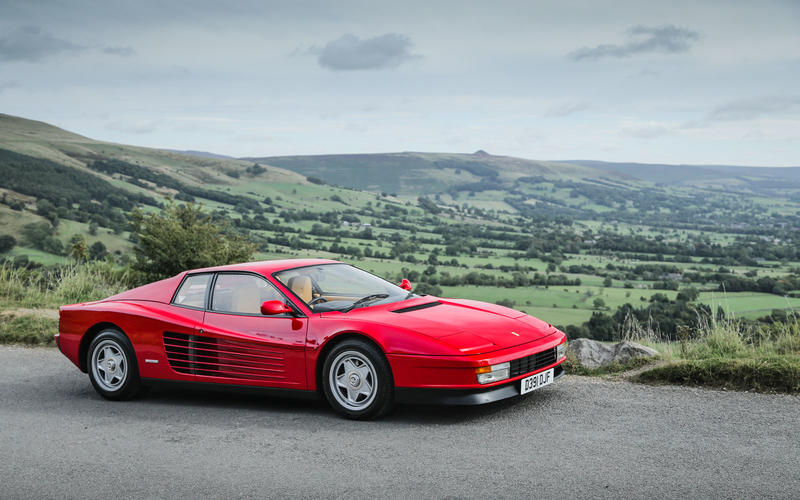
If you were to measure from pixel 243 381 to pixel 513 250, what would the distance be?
8358cm

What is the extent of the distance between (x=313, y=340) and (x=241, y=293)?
1.11 metres

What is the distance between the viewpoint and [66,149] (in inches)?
5428

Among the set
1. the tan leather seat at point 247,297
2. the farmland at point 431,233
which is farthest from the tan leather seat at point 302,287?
the farmland at point 431,233

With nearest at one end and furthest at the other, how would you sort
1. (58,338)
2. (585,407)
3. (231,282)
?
(585,407), (231,282), (58,338)

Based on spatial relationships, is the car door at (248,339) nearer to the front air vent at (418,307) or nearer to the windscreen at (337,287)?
the windscreen at (337,287)

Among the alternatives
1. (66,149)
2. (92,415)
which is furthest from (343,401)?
(66,149)

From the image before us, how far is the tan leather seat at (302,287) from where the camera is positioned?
270 inches

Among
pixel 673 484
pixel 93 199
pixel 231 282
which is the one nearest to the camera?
pixel 673 484

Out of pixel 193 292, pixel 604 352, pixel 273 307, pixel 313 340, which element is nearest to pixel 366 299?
pixel 313 340

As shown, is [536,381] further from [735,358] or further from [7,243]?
[7,243]

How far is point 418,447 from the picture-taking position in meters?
5.31

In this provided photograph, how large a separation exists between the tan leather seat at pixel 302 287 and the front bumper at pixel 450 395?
143 cm

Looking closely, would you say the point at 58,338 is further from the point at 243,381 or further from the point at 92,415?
the point at 243,381

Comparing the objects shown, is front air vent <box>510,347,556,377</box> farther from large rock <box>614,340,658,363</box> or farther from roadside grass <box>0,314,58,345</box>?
roadside grass <box>0,314,58,345</box>
